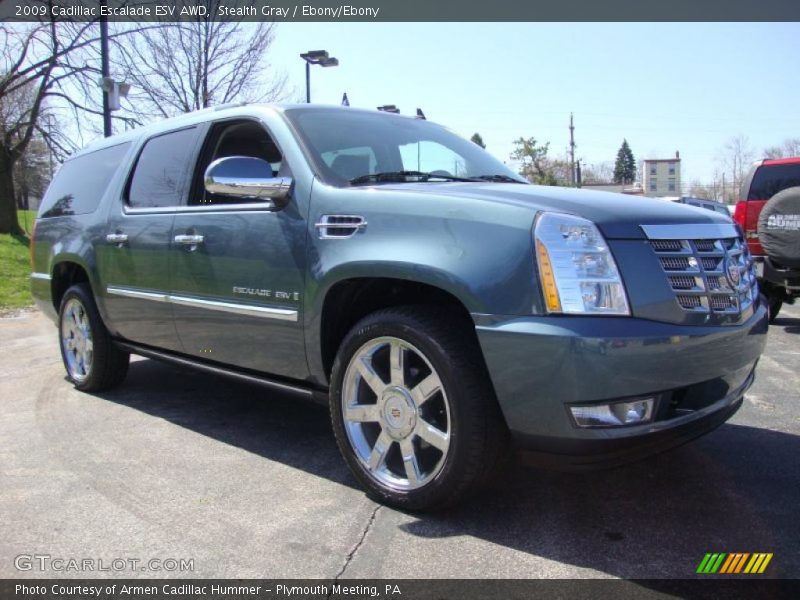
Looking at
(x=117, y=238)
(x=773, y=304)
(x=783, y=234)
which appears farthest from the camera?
(x=773, y=304)

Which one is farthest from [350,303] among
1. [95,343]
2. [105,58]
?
[105,58]

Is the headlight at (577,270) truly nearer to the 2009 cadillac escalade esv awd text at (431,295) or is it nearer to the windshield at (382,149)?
the 2009 cadillac escalade esv awd text at (431,295)

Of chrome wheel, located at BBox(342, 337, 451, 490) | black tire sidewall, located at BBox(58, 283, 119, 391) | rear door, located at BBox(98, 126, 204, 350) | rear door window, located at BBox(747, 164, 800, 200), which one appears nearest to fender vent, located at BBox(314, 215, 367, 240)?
chrome wheel, located at BBox(342, 337, 451, 490)

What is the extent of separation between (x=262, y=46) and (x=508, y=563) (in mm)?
17316

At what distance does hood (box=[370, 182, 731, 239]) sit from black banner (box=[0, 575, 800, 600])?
1.26m

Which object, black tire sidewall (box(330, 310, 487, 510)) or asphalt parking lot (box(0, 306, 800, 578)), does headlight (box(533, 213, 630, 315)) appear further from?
asphalt parking lot (box(0, 306, 800, 578))

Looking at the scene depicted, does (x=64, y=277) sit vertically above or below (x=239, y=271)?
below

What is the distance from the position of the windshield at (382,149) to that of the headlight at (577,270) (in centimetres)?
114

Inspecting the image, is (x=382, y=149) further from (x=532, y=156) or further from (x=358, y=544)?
(x=532, y=156)

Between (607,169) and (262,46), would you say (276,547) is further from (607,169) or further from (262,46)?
(607,169)

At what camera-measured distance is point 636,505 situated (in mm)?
2930

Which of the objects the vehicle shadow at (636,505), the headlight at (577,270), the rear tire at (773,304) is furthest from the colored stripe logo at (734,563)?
the rear tire at (773,304)

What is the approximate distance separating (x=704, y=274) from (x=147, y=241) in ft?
10.7

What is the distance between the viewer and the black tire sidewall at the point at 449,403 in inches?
102
